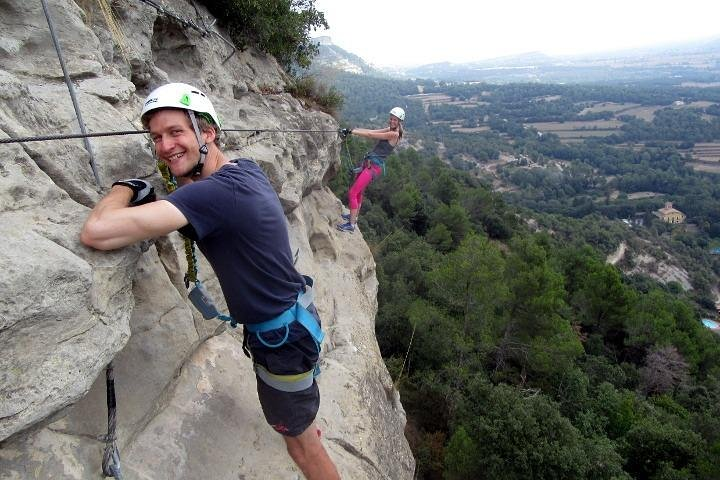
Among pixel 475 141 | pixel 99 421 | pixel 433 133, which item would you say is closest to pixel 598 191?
pixel 475 141

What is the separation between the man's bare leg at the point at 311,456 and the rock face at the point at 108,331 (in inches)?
6.2

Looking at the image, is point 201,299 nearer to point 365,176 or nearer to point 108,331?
point 108,331

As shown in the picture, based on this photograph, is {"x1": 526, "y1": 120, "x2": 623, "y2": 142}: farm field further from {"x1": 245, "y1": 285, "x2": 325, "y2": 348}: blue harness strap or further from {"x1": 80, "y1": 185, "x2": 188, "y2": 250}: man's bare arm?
{"x1": 80, "y1": 185, "x2": 188, "y2": 250}: man's bare arm

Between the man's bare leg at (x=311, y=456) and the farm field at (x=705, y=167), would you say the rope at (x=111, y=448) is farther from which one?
the farm field at (x=705, y=167)

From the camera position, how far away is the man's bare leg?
10.7 ft

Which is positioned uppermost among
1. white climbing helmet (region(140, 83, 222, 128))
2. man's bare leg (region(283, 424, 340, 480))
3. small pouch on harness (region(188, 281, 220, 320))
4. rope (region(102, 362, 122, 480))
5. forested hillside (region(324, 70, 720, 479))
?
white climbing helmet (region(140, 83, 222, 128))

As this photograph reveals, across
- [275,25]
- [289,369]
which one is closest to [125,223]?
[289,369]

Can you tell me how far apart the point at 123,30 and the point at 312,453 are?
5.30 meters

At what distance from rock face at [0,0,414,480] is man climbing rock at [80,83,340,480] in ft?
1.04

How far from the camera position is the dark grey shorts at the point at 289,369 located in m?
2.76

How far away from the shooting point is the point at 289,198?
726 cm

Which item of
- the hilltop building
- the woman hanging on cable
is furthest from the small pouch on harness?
the hilltop building

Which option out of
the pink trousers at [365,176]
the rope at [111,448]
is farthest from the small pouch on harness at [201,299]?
the pink trousers at [365,176]

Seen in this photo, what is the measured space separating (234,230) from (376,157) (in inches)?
293
